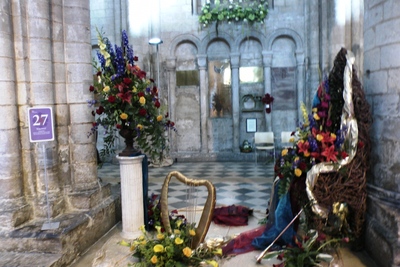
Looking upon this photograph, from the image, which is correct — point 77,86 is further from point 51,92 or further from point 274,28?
point 274,28

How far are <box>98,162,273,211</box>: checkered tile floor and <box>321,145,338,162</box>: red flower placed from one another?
6.81 feet

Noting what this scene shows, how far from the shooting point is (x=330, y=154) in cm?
348

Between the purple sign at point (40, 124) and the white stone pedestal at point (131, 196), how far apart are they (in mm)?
842

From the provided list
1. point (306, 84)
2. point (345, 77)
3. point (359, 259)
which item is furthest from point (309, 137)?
point (306, 84)

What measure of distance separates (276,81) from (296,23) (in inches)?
58.5

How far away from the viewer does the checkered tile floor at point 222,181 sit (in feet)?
19.5

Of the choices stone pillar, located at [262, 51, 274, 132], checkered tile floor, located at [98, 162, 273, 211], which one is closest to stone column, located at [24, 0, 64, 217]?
checkered tile floor, located at [98, 162, 273, 211]

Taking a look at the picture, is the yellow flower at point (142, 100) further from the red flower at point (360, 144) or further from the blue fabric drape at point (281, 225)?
the red flower at point (360, 144)

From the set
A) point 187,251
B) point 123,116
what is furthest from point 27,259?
point 123,116

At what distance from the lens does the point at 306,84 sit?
9.48 meters

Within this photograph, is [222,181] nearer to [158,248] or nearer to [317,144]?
[317,144]

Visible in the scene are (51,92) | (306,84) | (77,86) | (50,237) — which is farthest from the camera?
(306,84)

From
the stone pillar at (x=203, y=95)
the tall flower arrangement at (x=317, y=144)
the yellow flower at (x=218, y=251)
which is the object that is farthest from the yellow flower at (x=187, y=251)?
the stone pillar at (x=203, y=95)

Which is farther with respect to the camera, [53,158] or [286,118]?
[286,118]
